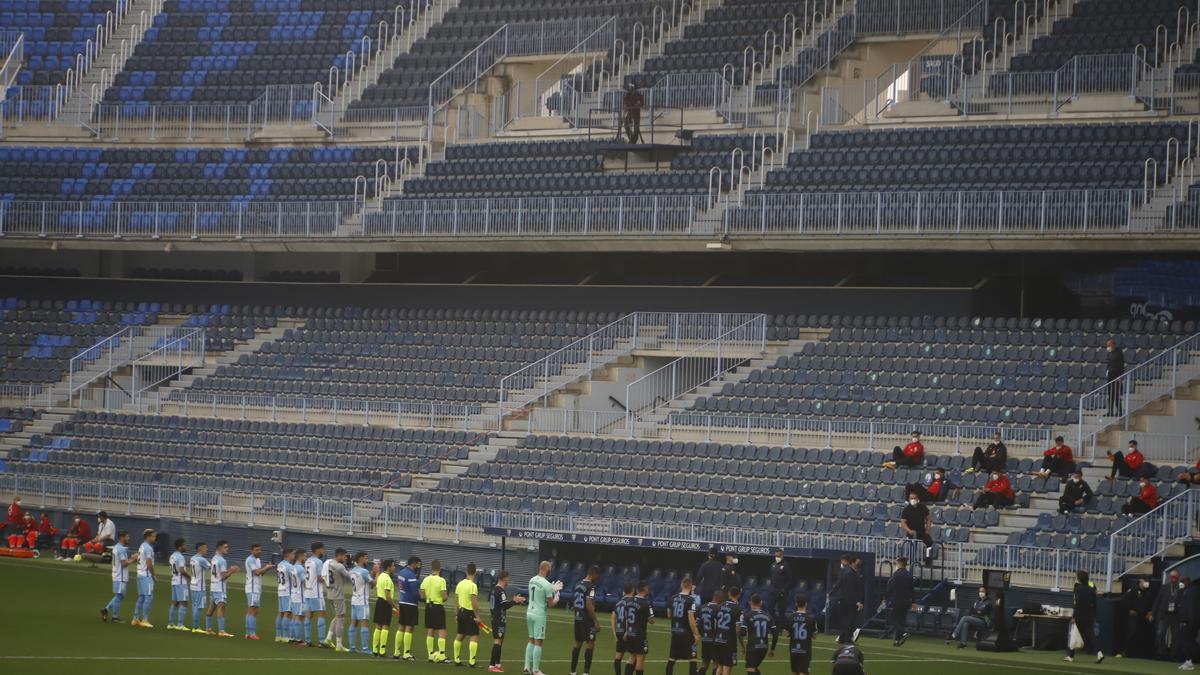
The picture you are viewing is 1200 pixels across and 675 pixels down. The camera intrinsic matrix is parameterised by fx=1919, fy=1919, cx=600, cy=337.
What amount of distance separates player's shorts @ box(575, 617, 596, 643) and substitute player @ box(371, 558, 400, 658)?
2.67m

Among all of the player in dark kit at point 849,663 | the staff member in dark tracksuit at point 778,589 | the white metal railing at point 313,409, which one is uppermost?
the white metal railing at point 313,409

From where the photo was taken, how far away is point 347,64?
163 ft

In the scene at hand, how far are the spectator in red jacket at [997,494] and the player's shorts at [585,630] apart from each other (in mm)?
9896

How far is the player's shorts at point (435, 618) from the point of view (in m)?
25.4

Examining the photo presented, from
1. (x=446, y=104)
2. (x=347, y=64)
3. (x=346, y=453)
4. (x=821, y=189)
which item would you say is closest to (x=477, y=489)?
(x=346, y=453)

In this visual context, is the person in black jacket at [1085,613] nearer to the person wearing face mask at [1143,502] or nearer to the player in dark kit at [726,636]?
the person wearing face mask at [1143,502]

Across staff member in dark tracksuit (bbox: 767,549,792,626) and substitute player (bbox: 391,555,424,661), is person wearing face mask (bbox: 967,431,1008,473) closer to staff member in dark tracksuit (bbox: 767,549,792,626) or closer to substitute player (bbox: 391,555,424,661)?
staff member in dark tracksuit (bbox: 767,549,792,626)

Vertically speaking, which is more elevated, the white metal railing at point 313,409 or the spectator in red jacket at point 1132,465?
the white metal railing at point 313,409

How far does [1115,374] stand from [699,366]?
9.67m

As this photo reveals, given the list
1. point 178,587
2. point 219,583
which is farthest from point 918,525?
point 178,587

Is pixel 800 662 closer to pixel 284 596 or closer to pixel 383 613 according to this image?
pixel 383 613

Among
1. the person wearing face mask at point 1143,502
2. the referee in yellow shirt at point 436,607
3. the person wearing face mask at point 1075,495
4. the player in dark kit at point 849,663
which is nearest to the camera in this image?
the player in dark kit at point 849,663

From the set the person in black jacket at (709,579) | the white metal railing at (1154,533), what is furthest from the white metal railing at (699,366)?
the white metal railing at (1154,533)

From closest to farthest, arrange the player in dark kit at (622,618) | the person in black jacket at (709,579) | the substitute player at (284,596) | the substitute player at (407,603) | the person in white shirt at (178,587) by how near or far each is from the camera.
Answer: the player in dark kit at (622,618) < the substitute player at (407,603) < the substitute player at (284,596) < the person in white shirt at (178,587) < the person in black jacket at (709,579)
